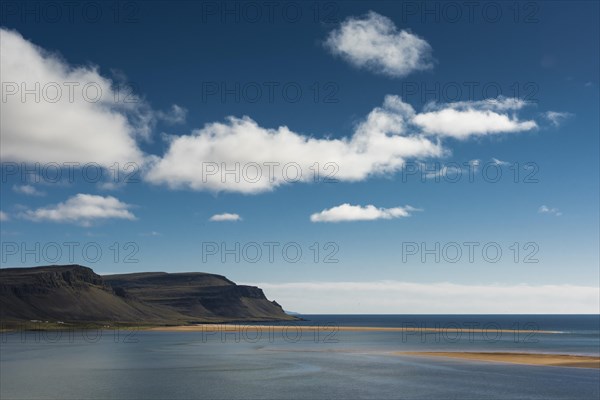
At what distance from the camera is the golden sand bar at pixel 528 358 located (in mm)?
88000

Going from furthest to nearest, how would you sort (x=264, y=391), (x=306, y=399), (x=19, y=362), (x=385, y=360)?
(x=385, y=360) → (x=19, y=362) → (x=264, y=391) → (x=306, y=399)

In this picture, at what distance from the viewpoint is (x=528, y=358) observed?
98.2m

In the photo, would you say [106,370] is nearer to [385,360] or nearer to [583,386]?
[385,360]

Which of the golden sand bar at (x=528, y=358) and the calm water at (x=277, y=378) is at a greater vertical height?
the calm water at (x=277, y=378)

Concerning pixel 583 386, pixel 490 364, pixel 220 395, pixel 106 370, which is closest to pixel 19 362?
pixel 106 370

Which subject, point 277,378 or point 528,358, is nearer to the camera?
point 277,378

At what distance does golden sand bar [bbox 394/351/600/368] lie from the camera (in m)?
88.0

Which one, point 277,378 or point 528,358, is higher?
point 277,378

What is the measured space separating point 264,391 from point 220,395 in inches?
194

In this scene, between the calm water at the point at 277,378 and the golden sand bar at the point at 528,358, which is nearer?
the calm water at the point at 277,378

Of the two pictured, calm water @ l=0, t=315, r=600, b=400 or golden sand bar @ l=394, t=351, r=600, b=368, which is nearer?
calm water @ l=0, t=315, r=600, b=400

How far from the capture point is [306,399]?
54594 mm

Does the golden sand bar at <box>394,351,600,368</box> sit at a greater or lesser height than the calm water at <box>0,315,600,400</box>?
lesser

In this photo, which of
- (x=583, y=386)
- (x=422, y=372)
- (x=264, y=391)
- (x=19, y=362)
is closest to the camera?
(x=264, y=391)
